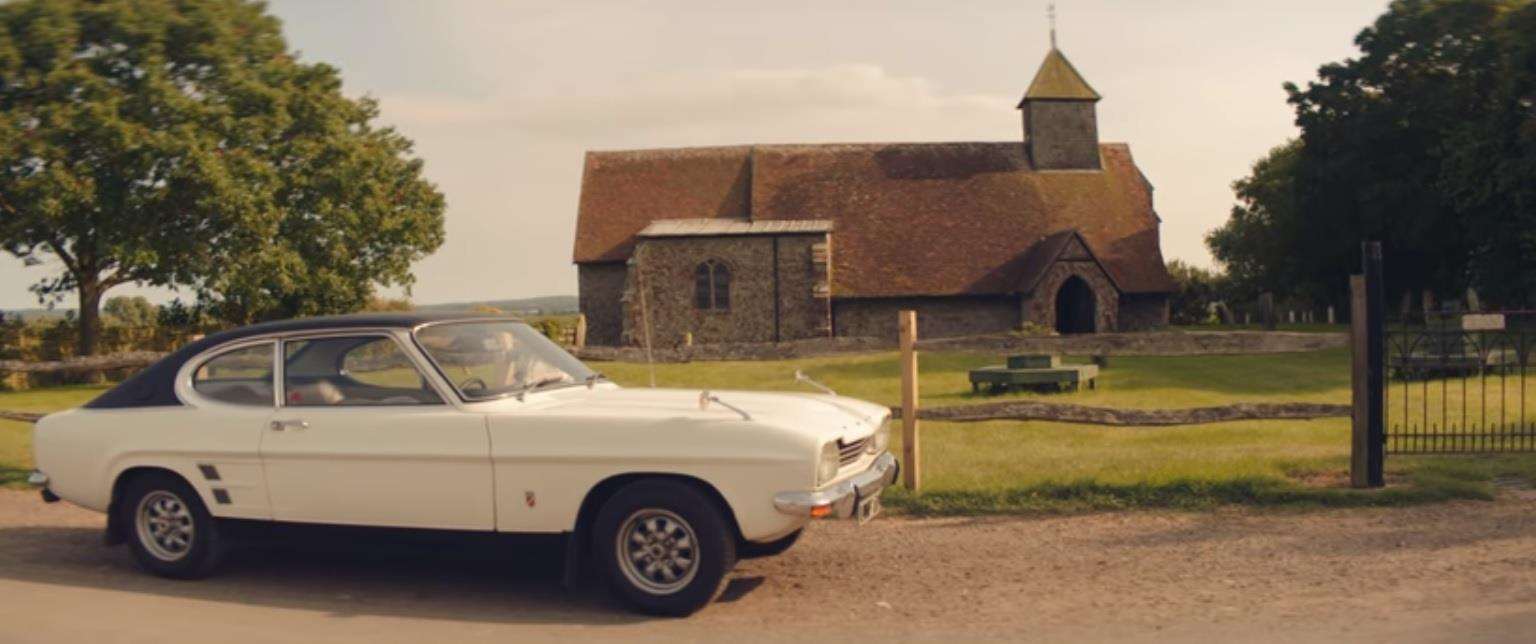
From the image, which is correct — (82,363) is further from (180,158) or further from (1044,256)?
(1044,256)

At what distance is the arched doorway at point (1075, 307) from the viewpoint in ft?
142

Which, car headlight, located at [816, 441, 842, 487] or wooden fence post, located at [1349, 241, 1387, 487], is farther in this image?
wooden fence post, located at [1349, 241, 1387, 487]

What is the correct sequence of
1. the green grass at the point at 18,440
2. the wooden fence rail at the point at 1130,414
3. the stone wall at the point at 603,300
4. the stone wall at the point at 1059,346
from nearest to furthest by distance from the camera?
the wooden fence rail at the point at 1130,414, the green grass at the point at 18,440, the stone wall at the point at 1059,346, the stone wall at the point at 603,300

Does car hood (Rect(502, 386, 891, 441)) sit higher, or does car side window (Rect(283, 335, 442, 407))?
car side window (Rect(283, 335, 442, 407))

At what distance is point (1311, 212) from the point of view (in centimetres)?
4053

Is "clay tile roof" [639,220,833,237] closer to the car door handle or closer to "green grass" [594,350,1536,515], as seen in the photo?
"green grass" [594,350,1536,515]

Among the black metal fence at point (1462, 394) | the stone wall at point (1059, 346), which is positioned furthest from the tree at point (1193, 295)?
the stone wall at point (1059, 346)

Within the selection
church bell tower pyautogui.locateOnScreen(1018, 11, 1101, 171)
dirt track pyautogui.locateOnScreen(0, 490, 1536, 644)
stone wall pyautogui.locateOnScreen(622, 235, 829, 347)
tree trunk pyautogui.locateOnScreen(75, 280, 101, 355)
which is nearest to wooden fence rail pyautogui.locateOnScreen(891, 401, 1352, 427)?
dirt track pyautogui.locateOnScreen(0, 490, 1536, 644)

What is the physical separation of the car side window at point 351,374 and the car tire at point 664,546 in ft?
4.46

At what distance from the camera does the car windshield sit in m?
7.10

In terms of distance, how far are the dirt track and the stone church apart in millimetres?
33534

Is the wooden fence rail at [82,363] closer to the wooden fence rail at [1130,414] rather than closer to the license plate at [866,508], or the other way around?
the wooden fence rail at [1130,414]

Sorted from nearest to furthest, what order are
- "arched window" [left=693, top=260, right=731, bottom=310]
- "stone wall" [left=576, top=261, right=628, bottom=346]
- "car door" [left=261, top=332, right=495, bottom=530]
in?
"car door" [left=261, top=332, right=495, bottom=530], "arched window" [left=693, top=260, right=731, bottom=310], "stone wall" [left=576, top=261, right=628, bottom=346]

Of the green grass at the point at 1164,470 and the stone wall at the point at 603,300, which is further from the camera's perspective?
the stone wall at the point at 603,300
